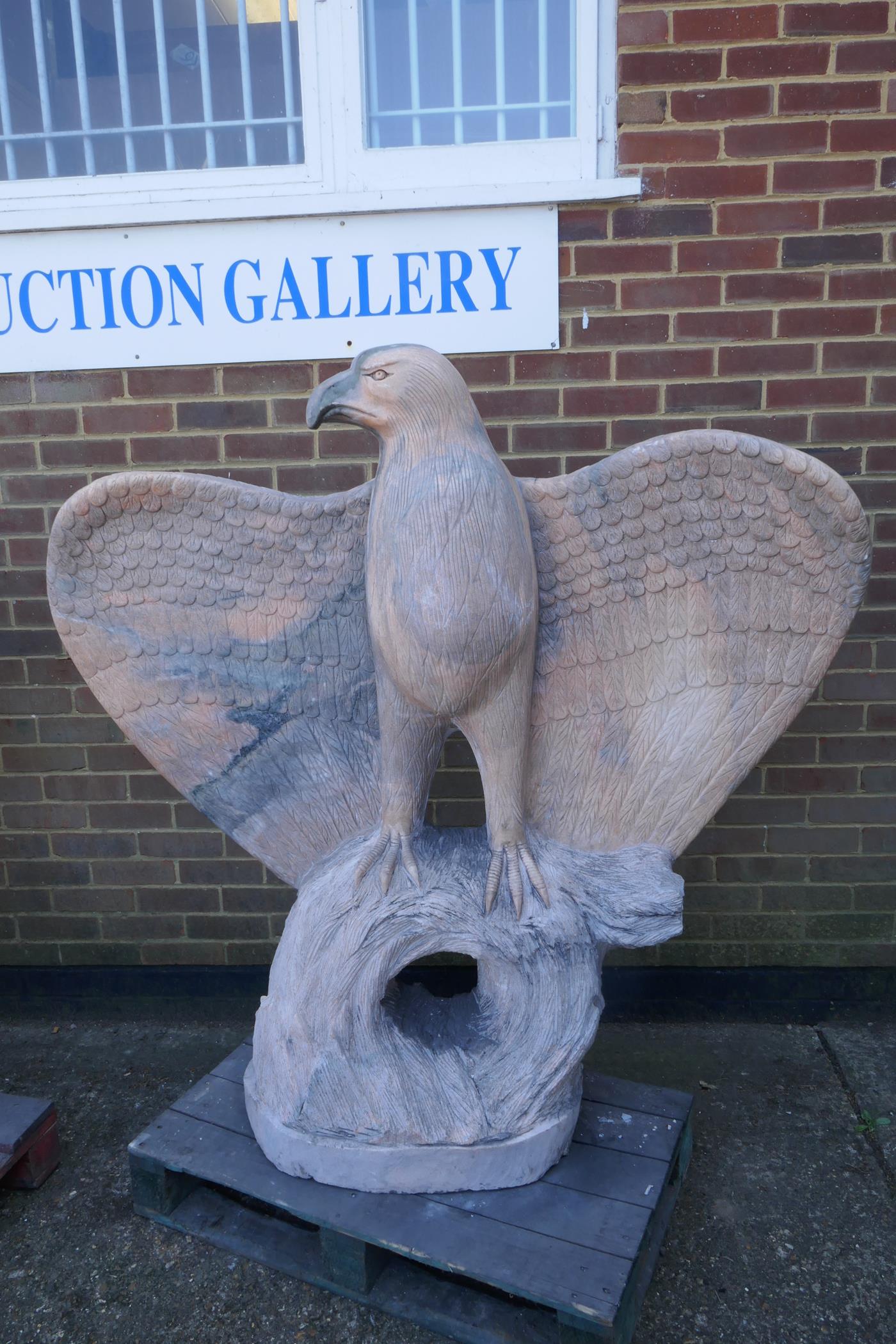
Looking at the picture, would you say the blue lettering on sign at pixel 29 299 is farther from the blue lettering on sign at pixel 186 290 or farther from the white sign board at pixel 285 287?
the blue lettering on sign at pixel 186 290

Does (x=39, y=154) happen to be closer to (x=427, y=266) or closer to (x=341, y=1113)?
(x=427, y=266)

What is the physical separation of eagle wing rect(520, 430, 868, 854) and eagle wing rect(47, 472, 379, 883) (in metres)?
0.44

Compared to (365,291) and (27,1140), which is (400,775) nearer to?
(27,1140)

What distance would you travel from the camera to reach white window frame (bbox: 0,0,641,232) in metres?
2.68

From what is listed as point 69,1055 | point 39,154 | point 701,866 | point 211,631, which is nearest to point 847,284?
point 701,866

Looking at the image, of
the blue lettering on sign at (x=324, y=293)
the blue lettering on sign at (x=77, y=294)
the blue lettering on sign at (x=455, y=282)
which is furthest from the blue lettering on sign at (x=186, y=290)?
the blue lettering on sign at (x=455, y=282)

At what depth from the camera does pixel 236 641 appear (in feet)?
7.16

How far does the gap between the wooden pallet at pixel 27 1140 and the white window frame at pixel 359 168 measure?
2.43 metres

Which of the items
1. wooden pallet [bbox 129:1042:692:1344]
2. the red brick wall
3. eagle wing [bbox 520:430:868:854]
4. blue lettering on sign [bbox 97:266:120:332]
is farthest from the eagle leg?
blue lettering on sign [bbox 97:266:120:332]

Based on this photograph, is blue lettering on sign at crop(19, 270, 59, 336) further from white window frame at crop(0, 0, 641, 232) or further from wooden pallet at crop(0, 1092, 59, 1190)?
wooden pallet at crop(0, 1092, 59, 1190)

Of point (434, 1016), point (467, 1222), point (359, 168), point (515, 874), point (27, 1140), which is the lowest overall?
point (27, 1140)

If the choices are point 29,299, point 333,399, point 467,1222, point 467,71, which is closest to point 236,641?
point 333,399

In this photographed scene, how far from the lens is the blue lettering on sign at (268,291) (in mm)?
2750

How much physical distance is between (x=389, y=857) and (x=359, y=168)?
6.46 ft
